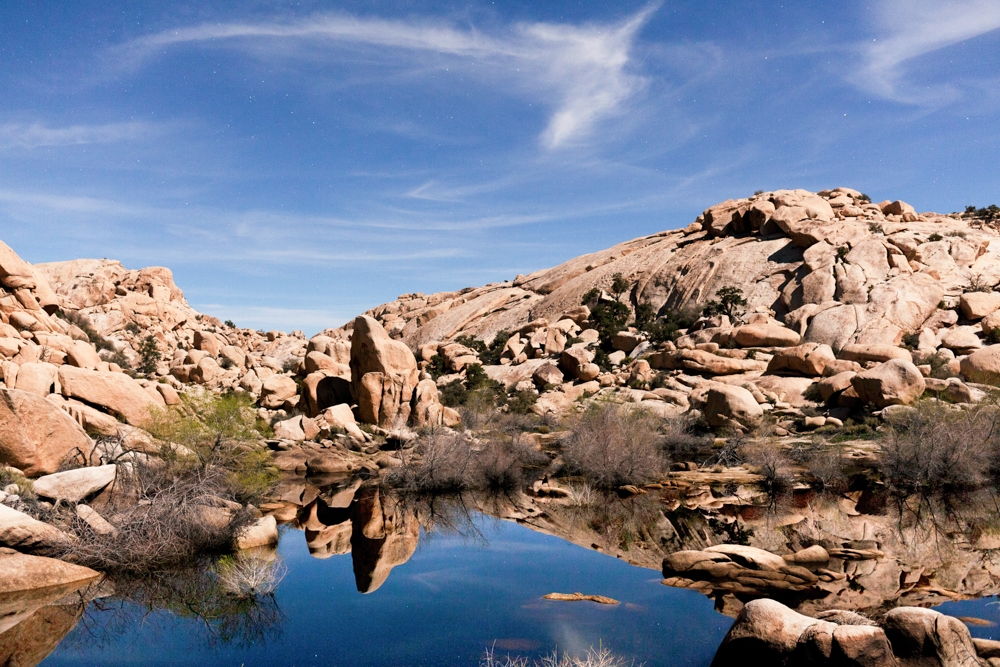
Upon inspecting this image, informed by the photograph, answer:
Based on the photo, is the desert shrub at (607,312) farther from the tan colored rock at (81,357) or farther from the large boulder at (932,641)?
the large boulder at (932,641)

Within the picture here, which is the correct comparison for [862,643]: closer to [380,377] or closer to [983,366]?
[380,377]

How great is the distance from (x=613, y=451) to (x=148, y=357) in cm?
3506

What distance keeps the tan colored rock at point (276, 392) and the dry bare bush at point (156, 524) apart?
62.4 ft

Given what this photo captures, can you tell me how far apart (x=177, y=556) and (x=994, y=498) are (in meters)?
20.2

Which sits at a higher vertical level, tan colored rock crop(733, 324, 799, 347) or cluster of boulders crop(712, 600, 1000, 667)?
tan colored rock crop(733, 324, 799, 347)

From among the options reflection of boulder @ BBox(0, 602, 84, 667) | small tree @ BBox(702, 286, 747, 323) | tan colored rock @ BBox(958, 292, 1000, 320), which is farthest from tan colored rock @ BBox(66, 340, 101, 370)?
tan colored rock @ BBox(958, 292, 1000, 320)

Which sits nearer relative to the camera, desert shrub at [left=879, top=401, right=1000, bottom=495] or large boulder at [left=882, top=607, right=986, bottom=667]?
large boulder at [left=882, top=607, right=986, bottom=667]

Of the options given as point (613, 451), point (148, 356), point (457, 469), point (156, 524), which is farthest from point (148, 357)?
point (156, 524)

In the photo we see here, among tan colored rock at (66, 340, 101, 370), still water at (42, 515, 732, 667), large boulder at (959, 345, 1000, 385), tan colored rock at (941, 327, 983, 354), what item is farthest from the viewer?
tan colored rock at (941, 327, 983, 354)

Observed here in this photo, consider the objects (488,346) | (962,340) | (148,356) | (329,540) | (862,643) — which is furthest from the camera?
(488,346)

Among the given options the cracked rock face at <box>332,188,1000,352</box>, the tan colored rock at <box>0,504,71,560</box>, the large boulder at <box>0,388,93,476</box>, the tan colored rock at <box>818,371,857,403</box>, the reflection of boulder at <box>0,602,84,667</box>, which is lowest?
the reflection of boulder at <box>0,602,84,667</box>

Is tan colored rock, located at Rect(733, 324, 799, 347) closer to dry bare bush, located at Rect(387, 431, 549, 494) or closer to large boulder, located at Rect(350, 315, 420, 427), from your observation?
large boulder, located at Rect(350, 315, 420, 427)

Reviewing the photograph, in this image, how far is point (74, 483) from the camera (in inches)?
573

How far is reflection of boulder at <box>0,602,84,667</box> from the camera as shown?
9383 millimetres
